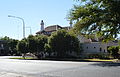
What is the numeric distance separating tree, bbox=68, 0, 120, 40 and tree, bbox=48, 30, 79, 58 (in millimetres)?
14131

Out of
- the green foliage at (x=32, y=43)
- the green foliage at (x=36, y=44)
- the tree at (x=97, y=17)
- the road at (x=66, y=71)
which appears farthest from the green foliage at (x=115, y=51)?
the green foliage at (x=32, y=43)

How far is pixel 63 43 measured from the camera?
50.7m

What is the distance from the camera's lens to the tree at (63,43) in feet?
166

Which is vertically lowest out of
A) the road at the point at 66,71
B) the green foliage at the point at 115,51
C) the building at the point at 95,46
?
the road at the point at 66,71

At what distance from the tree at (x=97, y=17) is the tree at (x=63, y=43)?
1413cm

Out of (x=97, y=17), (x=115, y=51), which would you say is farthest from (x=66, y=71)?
(x=115, y=51)

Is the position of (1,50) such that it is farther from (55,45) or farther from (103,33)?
(103,33)

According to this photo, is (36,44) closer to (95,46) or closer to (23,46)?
(23,46)

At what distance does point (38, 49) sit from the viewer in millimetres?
57562

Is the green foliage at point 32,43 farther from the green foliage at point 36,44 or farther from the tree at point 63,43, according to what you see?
the tree at point 63,43

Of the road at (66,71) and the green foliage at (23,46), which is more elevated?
the green foliage at (23,46)

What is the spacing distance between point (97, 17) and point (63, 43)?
17.8 metres

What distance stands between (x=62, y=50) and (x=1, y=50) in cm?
5298

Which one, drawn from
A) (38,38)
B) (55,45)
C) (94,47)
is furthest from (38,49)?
(94,47)
